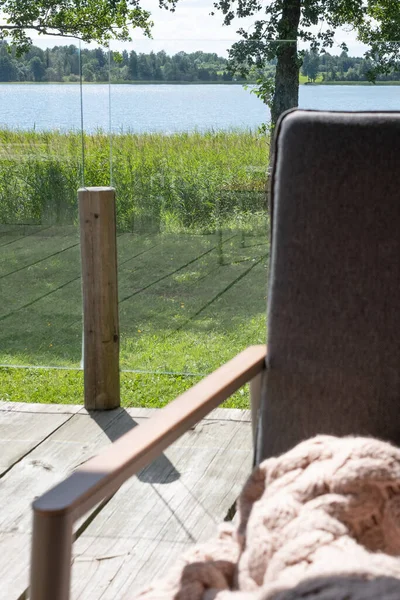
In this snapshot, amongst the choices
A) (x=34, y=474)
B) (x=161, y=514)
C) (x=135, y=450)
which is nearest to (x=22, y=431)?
(x=34, y=474)

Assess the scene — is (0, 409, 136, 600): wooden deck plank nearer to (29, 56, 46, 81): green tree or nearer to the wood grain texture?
the wood grain texture

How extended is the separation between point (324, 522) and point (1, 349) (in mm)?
2544

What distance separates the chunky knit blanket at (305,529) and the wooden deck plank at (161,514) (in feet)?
1.92

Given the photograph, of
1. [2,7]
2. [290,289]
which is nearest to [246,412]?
[290,289]

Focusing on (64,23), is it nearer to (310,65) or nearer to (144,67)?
(144,67)

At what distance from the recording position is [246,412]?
2.99 meters

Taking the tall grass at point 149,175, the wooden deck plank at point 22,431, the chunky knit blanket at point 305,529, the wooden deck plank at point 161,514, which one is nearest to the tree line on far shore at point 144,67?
the tall grass at point 149,175

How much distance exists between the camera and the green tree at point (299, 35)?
316 centimetres

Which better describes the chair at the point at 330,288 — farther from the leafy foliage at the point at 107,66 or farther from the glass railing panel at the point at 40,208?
the glass railing panel at the point at 40,208

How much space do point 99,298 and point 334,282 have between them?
1.60 m

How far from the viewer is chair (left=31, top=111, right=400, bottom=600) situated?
153cm

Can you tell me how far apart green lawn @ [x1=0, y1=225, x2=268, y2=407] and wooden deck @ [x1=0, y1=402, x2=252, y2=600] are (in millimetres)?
448

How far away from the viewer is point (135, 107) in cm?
328

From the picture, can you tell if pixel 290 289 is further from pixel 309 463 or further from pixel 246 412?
pixel 246 412
